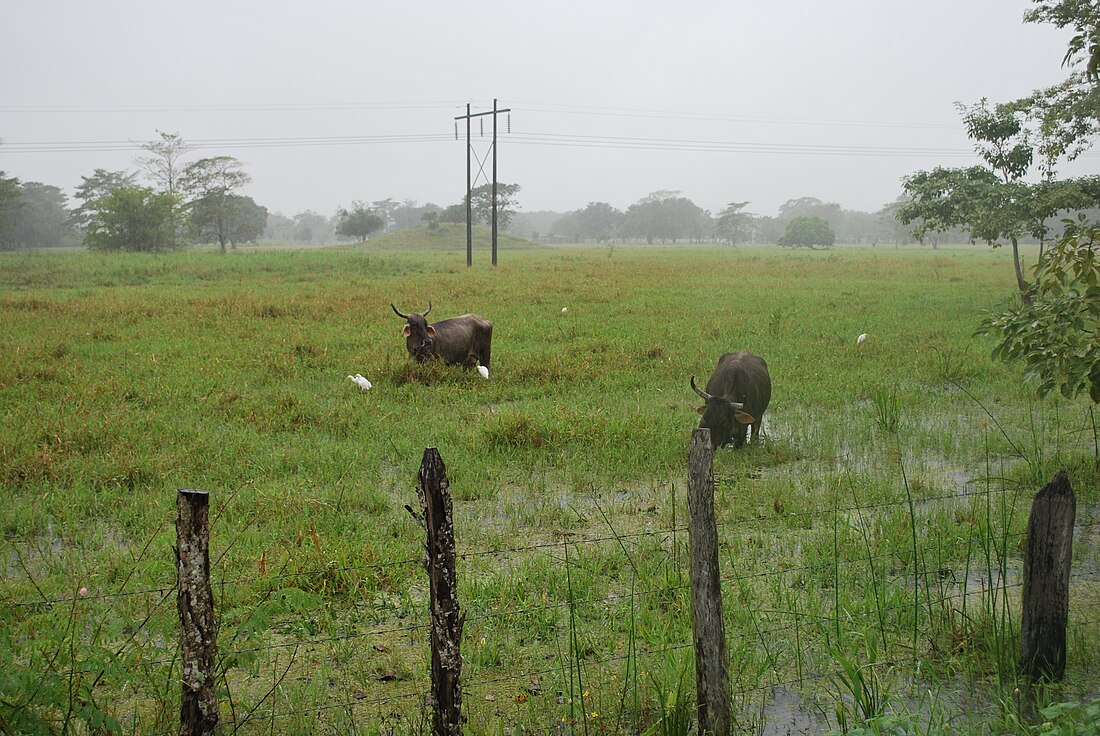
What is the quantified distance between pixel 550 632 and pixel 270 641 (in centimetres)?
143

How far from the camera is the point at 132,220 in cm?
4412

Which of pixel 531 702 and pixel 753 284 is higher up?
pixel 753 284

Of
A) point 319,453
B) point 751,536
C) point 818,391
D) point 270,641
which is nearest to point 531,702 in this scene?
point 270,641

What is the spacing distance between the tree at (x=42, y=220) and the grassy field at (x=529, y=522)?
51.7 meters

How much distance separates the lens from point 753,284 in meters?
24.4

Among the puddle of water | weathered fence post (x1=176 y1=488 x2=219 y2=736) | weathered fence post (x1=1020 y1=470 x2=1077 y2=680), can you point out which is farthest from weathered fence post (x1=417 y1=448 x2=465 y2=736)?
weathered fence post (x1=1020 y1=470 x2=1077 y2=680)

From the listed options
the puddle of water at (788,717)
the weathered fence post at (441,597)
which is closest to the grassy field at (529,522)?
the puddle of water at (788,717)

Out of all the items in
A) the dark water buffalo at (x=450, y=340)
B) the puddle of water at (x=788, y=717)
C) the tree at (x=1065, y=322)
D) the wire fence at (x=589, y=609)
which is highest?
the tree at (x=1065, y=322)

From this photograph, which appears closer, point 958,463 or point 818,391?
point 958,463

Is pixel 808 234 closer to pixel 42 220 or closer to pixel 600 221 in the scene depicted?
pixel 600 221

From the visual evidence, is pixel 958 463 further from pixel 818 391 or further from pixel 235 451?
pixel 235 451

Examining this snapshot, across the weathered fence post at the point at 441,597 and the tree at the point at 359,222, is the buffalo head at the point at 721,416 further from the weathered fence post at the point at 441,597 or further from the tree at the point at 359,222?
the tree at the point at 359,222

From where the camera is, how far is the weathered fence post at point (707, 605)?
3068mm

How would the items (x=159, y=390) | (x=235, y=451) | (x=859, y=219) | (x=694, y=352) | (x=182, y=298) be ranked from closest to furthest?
1. (x=235, y=451)
2. (x=159, y=390)
3. (x=694, y=352)
4. (x=182, y=298)
5. (x=859, y=219)
